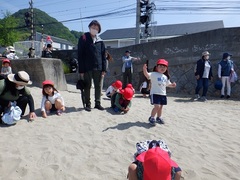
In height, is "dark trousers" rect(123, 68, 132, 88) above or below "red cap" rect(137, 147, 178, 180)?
above

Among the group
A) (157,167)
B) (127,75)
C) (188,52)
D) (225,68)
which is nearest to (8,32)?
(127,75)

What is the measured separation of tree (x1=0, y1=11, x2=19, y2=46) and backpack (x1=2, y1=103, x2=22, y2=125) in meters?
31.7

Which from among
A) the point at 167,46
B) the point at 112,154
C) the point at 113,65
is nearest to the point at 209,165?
the point at 112,154

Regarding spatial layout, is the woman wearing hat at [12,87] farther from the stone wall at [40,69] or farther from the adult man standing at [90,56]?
the stone wall at [40,69]

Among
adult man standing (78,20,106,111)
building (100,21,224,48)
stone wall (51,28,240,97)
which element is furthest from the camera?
building (100,21,224,48)

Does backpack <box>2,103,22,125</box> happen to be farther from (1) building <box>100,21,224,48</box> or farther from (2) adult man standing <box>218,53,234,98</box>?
(1) building <box>100,21,224,48</box>

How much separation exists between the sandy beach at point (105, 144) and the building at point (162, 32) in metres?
31.3

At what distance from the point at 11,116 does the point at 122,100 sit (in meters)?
2.43

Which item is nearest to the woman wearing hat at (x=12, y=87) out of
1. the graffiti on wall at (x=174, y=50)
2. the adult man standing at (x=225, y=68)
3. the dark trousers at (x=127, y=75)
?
the dark trousers at (x=127, y=75)

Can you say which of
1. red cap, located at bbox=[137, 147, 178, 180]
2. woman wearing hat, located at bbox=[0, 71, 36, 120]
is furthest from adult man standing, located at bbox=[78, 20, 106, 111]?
red cap, located at bbox=[137, 147, 178, 180]

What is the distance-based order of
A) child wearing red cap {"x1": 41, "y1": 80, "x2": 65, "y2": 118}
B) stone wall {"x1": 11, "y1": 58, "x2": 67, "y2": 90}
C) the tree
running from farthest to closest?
the tree < stone wall {"x1": 11, "y1": 58, "x2": 67, "y2": 90} < child wearing red cap {"x1": 41, "y1": 80, "x2": 65, "y2": 118}

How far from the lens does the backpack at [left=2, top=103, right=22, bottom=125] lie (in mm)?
4215

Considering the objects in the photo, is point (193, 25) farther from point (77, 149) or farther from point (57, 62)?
point (77, 149)

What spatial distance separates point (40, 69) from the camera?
8062 millimetres
